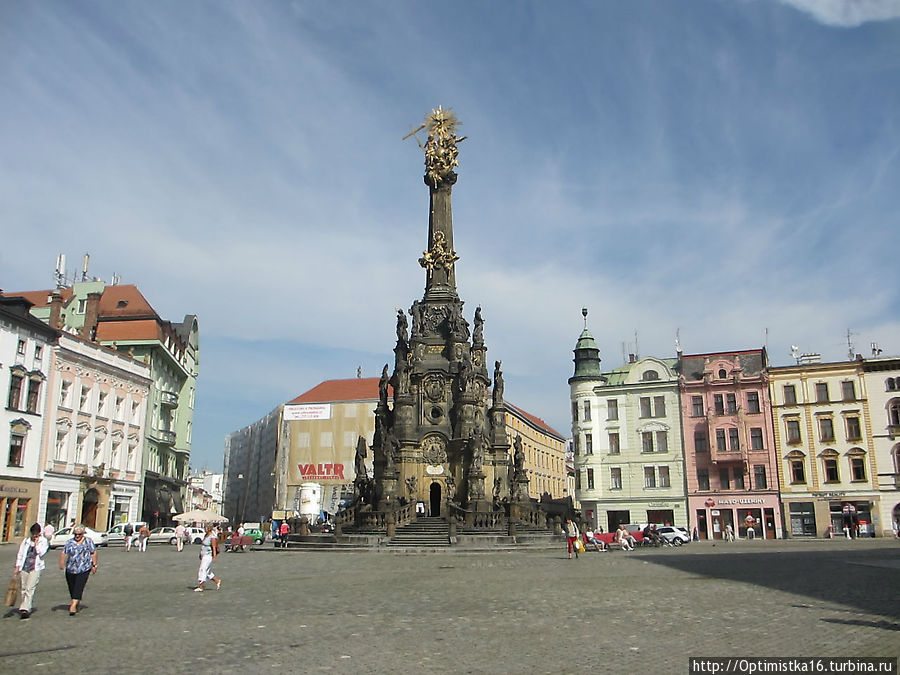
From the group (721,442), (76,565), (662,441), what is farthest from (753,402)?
(76,565)

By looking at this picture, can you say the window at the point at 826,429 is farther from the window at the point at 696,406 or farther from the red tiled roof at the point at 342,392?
the red tiled roof at the point at 342,392

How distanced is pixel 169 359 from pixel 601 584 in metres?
52.9

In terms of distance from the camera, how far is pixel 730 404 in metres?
60.3

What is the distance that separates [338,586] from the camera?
59.1 ft

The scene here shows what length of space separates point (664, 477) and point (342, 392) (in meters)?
38.9

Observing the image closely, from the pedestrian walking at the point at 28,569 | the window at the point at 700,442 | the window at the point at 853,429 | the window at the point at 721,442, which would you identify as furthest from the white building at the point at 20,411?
the window at the point at 853,429

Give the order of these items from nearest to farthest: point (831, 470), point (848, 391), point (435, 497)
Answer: point (435, 497) → point (831, 470) → point (848, 391)

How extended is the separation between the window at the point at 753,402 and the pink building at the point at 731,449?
2.8 inches

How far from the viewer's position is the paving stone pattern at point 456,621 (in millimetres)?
9156

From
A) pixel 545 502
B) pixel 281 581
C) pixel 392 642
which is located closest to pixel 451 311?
pixel 545 502

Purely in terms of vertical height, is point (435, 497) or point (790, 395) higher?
point (790, 395)

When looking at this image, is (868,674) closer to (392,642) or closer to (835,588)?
(392,642)

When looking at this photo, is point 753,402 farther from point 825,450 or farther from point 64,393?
point 64,393

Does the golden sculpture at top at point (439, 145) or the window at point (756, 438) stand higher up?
the golden sculpture at top at point (439, 145)
